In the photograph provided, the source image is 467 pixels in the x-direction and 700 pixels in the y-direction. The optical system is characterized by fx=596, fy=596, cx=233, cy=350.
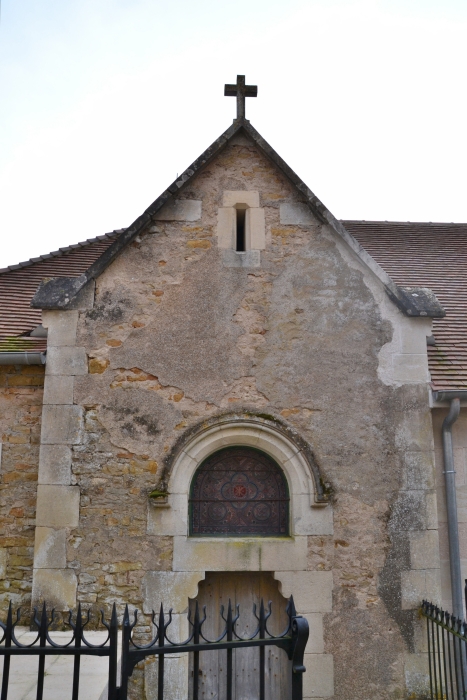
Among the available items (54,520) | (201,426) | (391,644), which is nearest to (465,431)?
(391,644)

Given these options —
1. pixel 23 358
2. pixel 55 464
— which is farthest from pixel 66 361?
pixel 55 464

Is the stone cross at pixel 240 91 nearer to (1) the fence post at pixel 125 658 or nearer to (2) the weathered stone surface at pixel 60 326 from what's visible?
(2) the weathered stone surface at pixel 60 326

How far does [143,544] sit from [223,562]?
0.80 meters

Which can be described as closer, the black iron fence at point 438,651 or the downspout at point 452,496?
the black iron fence at point 438,651

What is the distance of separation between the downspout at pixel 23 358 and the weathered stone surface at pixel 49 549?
1.72 metres

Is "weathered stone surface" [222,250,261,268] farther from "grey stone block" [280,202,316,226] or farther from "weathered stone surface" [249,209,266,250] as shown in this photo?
"grey stone block" [280,202,316,226]

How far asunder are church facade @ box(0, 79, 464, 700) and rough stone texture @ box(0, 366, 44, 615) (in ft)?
0.07

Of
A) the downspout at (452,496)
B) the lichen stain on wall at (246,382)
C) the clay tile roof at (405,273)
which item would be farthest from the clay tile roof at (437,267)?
the lichen stain on wall at (246,382)

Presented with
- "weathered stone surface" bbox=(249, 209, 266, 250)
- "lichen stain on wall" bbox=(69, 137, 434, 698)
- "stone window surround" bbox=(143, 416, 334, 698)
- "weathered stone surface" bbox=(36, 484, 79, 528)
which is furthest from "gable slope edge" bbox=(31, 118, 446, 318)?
"stone window surround" bbox=(143, 416, 334, 698)

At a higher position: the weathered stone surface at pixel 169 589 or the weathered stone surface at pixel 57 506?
the weathered stone surface at pixel 57 506

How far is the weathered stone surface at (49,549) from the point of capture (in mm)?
5758

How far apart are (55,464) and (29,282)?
3807 mm

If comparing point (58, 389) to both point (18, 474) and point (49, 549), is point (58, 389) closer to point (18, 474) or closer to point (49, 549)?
point (18, 474)

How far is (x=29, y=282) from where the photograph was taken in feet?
29.0
